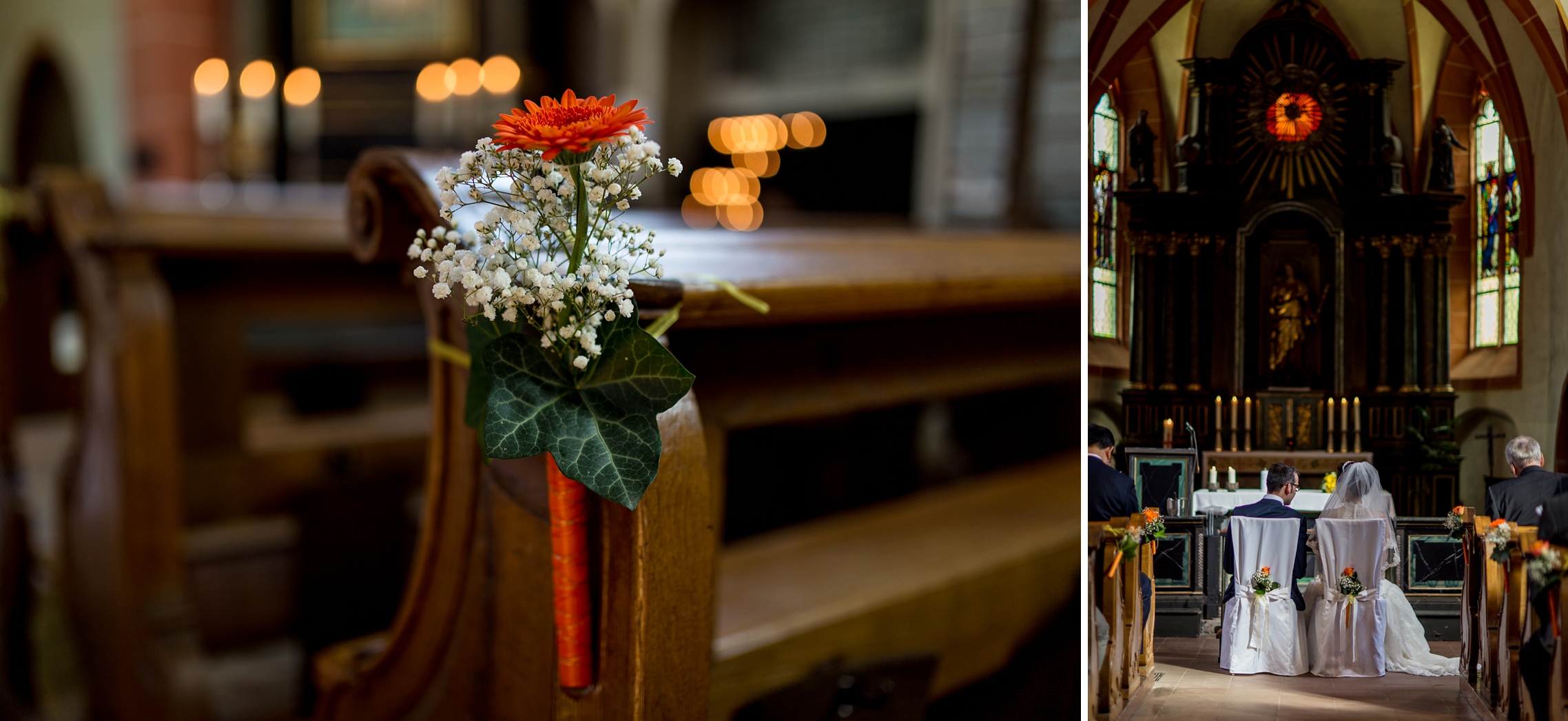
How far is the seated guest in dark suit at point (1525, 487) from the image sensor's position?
697 mm

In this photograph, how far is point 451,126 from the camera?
6.36 meters

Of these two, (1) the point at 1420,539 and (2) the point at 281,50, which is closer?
(1) the point at 1420,539

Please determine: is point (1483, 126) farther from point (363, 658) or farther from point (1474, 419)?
point (363, 658)

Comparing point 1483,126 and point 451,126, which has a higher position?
point 451,126

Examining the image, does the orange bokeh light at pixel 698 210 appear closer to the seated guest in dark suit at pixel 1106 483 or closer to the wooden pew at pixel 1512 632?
the seated guest in dark suit at pixel 1106 483

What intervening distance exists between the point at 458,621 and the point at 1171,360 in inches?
29.8

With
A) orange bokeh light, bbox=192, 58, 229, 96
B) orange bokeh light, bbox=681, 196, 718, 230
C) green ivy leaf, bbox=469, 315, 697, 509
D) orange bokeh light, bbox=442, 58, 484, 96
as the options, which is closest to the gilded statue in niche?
green ivy leaf, bbox=469, 315, 697, 509

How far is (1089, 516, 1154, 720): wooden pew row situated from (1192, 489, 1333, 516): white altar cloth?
63 millimetres

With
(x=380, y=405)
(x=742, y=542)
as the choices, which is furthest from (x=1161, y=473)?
(x=380, y=405)

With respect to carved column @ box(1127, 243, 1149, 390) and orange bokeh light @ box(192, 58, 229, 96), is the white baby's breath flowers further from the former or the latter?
orange bokeh light @ box(192, 58, 229, 96)

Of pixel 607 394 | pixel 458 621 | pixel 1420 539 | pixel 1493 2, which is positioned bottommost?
pixel 458 621

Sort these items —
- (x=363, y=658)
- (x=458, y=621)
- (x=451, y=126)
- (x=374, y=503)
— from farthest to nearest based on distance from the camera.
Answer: (x=451, y=126)
(x=374, y=503)
(x=363, y=658)
(x=458, y=621)

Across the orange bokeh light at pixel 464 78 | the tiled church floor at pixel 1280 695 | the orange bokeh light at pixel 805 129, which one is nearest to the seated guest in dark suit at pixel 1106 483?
the tiled church floor at pixel 1280 695

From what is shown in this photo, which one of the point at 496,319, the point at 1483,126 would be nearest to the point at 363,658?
the point at 496,319
